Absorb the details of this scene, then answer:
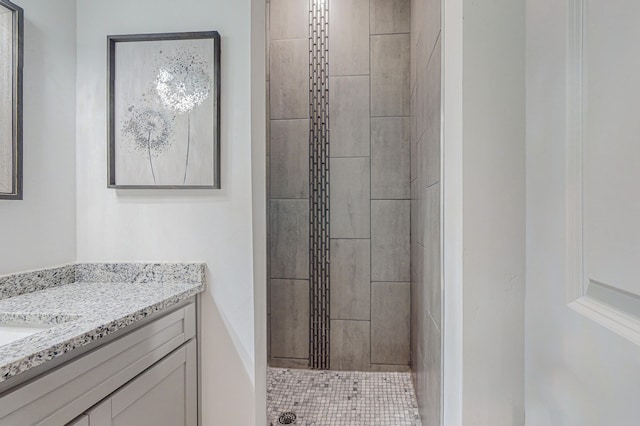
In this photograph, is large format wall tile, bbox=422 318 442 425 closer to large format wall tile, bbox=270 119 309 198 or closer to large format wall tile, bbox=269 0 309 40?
large format wall tile, bbox=270 119 309 198

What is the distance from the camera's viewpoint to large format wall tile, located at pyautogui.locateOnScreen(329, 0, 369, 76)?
252 centimetres

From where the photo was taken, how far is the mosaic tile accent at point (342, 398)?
198 cm

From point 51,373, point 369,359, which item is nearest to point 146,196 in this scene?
point 51,373

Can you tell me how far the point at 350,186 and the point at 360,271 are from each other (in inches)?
24.7

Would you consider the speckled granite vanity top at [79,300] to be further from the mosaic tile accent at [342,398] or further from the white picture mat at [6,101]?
the mosaic tile accent at [342,398]

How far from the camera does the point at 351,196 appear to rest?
2.56 meters

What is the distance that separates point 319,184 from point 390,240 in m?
0.66

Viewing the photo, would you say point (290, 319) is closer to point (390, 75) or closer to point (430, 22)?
point (390, 75)

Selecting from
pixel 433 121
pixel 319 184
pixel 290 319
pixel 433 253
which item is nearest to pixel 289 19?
pixel 319 184
